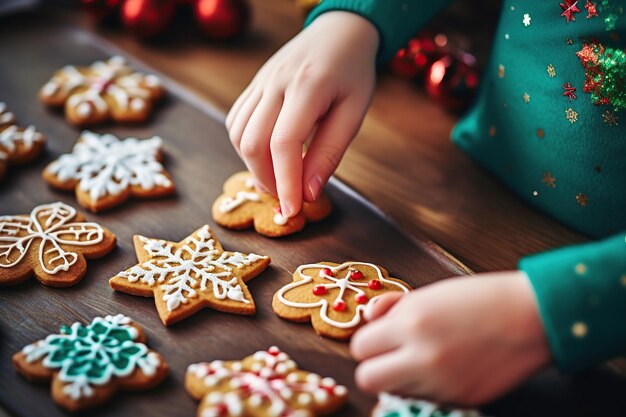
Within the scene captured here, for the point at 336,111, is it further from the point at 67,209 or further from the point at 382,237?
the point at 67,209

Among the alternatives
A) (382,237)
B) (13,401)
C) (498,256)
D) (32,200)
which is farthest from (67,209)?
(498,256)

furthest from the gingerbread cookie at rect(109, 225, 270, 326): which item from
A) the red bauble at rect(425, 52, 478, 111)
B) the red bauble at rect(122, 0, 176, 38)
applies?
the red bauble at rect(122, 0, 176, 38)

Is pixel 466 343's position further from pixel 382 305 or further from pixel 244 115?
pixel 244 115

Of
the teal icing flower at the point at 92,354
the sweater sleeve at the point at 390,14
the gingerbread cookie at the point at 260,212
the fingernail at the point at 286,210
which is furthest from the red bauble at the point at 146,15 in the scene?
the teal icing flower at the point at 92,354

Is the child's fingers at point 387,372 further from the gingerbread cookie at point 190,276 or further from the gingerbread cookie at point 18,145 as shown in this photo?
the gingerbread cookie at point 18,145

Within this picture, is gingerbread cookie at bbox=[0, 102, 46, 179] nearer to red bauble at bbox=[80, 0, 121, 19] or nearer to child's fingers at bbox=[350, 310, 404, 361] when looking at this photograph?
red bauble at bbox=[80, 0, 121, 19]
